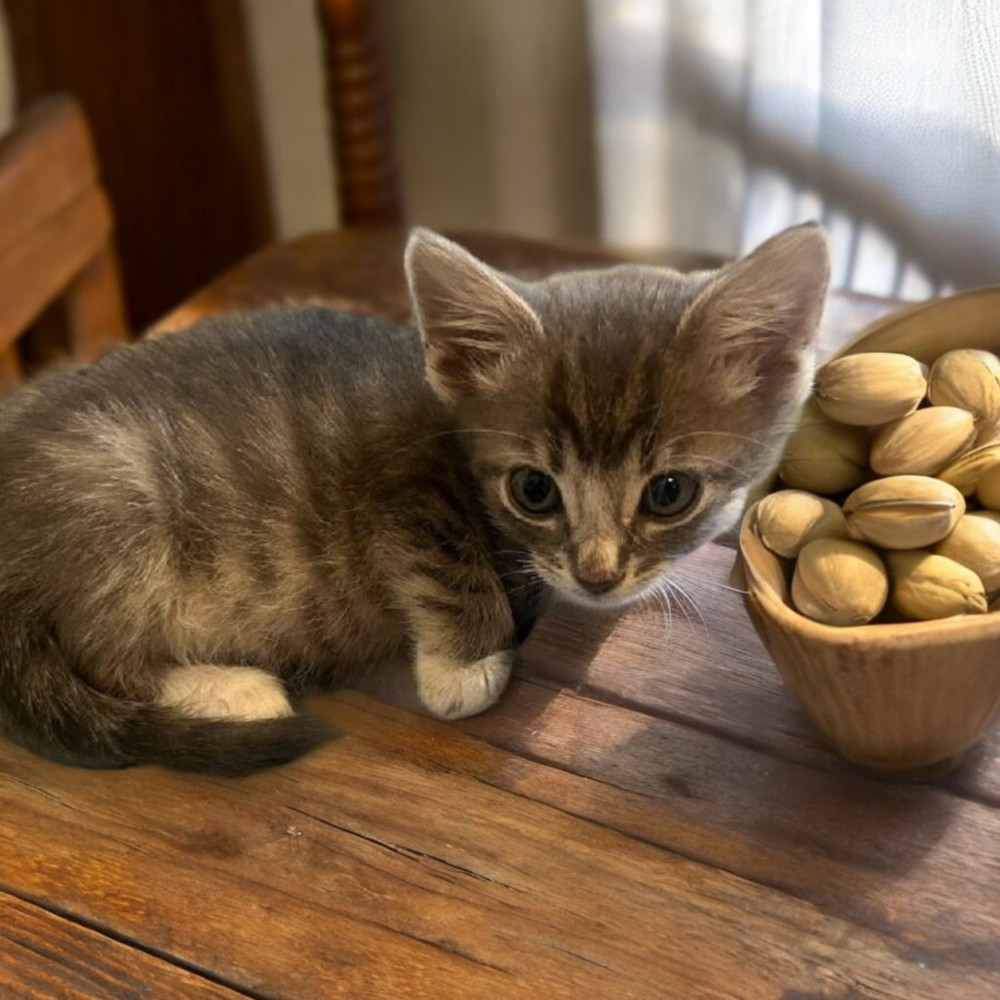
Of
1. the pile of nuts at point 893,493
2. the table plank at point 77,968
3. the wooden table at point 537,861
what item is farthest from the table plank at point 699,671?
the table plank at point 77,968

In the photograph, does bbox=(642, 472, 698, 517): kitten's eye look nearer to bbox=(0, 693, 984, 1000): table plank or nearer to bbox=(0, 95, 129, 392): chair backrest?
bbox=(0, 693, 984, 1000): table plank

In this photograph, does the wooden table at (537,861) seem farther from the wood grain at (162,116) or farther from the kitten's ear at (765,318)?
the wood grain at (162,116)

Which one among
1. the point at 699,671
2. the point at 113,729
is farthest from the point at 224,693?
the point at 699,671

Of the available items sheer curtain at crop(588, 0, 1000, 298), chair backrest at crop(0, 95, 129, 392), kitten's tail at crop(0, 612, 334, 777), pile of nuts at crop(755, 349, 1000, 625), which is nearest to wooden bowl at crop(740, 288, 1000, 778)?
pile of nuts at crop(755, 349, 1000, 625)

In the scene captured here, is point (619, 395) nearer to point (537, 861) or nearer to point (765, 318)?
point (765, 318)

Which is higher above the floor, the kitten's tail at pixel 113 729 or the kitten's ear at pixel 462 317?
the kitten's ear at pixel 462 317

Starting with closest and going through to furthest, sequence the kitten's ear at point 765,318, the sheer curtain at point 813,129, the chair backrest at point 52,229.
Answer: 1. the kitten's ear at point 765,318
2. the sheer curtain at point 813,129
3. the chair backrest at point 52,229
